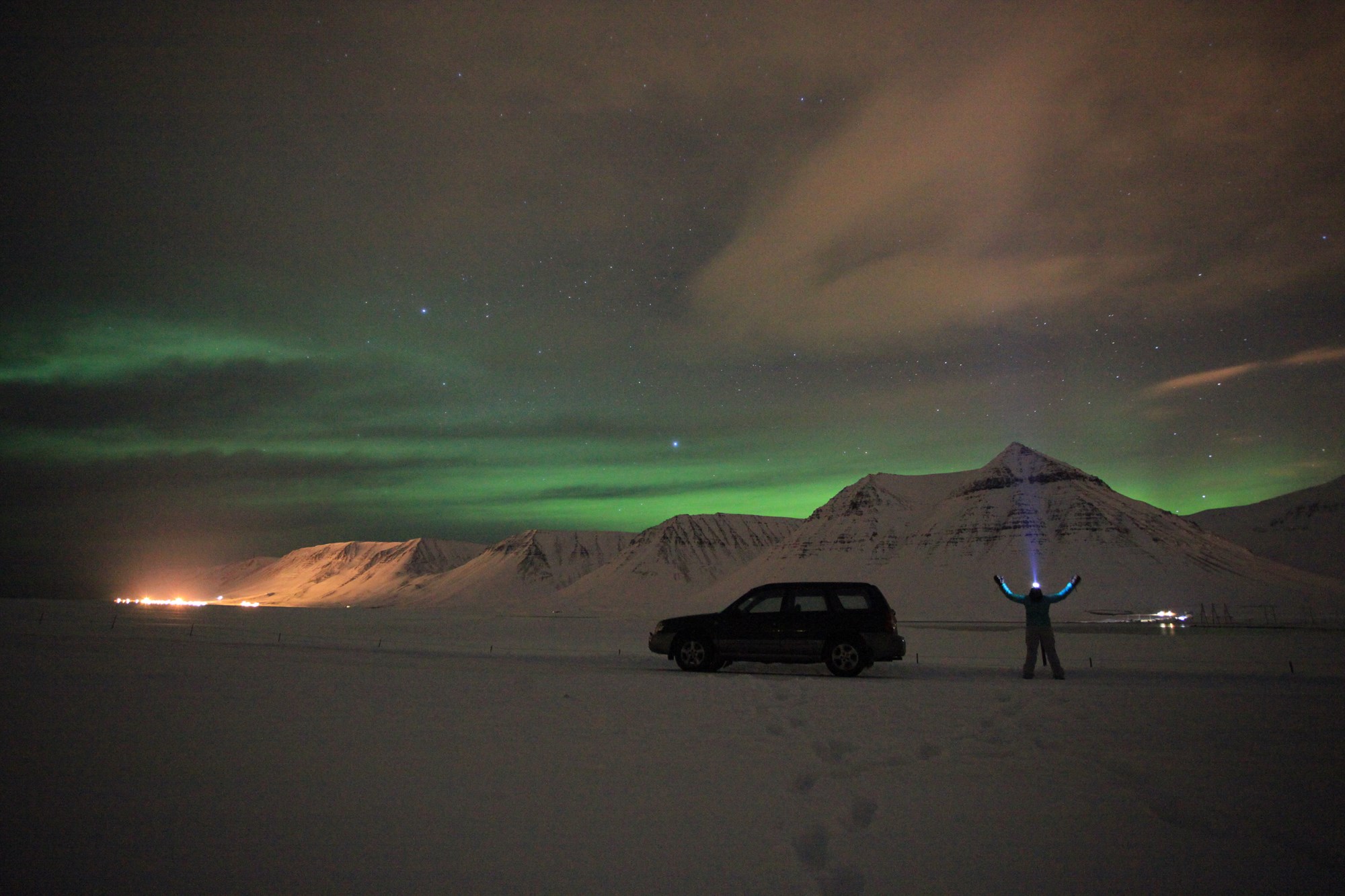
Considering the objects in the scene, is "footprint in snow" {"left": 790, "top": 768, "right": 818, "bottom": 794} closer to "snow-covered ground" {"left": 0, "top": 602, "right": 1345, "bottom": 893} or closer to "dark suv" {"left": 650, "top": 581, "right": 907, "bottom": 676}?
"snow-covered ground" {"left": 0, "top": 602, "right": 1345, "bottom": 893}

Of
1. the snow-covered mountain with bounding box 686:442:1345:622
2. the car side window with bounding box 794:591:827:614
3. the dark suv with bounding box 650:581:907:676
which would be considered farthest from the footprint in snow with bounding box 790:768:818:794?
the snow-covered mountain with bounding box 686:442:1345:622

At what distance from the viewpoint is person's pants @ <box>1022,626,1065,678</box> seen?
40.4 feet

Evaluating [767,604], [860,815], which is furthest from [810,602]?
[860,815]

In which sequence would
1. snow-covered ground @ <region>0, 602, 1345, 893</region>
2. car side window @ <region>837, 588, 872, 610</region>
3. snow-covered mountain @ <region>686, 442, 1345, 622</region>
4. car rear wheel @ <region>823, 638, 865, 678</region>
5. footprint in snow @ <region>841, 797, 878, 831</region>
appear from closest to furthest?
snow-covered ground @ <region>0, 602, 1345, 893</region> < footprint in snow @ <region>841, 797, 878, 831</region> < car rear wheel @ <region>823, 638, 865, 678</region> < car side window @ <region>837, 588, 872, 610</region> < snow-covered mountain @ <region>686, 442, 1345, 622</region>

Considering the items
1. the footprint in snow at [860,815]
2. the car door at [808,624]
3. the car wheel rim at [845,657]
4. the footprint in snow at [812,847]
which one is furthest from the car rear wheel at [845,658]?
the footprint in snow at [812,847]

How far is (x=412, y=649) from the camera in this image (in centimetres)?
2245

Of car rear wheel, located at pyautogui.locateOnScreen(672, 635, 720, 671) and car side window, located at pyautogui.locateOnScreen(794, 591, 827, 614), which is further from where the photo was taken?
car rear wheel, located at pyautogui.locateOnScreen(672, 635, 720, 671)

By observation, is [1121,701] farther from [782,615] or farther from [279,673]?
[279,673]

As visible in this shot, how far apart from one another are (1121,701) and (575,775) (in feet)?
25.1

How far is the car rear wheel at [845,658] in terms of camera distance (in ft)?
42.9

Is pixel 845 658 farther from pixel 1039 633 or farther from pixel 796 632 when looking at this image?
pixel 1039 633

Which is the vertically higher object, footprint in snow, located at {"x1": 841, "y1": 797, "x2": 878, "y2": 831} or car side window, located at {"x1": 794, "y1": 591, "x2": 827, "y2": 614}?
car side window, located at {"x1": 794, "y1": 591, "x2": 827, "y2": 614}

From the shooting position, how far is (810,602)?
13.9m

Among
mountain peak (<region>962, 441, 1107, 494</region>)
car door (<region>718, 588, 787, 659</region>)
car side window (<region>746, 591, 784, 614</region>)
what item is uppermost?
mountain peak (<region>962, 441, 1107, 494</region>)
